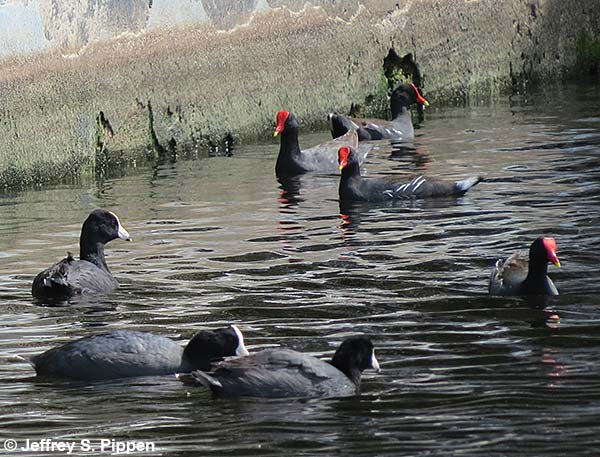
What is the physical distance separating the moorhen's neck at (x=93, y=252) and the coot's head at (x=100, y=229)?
0.02 m

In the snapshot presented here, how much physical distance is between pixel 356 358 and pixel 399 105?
919cm

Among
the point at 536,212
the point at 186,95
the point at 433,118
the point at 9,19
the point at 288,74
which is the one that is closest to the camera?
the point at 536,212

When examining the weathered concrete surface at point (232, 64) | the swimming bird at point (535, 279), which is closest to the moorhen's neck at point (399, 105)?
the weathered concrete surface at point (232, 64)

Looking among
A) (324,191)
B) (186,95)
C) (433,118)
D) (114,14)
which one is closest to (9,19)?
(114,14)

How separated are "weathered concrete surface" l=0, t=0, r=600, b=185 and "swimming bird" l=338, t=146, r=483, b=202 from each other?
243 cm

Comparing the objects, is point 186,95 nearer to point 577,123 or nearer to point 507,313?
point 577,123

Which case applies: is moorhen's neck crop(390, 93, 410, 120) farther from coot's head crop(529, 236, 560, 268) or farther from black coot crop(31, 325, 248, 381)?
black coot crop(31, 325, 248, 381)

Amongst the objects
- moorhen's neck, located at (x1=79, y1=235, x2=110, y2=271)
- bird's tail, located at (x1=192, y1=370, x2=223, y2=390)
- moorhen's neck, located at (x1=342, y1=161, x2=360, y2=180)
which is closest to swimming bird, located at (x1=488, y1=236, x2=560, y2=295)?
bird's tail, located at (x1=192, y1=370, x2=223, y2=390)

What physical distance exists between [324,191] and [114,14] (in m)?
2.53

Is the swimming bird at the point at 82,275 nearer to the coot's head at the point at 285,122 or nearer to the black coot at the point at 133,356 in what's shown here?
the black coot at the point at 133,356

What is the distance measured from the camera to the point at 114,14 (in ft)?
44.8

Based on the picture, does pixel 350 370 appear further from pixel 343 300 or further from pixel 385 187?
pixel 385 187

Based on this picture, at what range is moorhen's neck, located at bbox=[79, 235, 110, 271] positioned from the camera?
953cm

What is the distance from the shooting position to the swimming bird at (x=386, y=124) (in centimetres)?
1506
